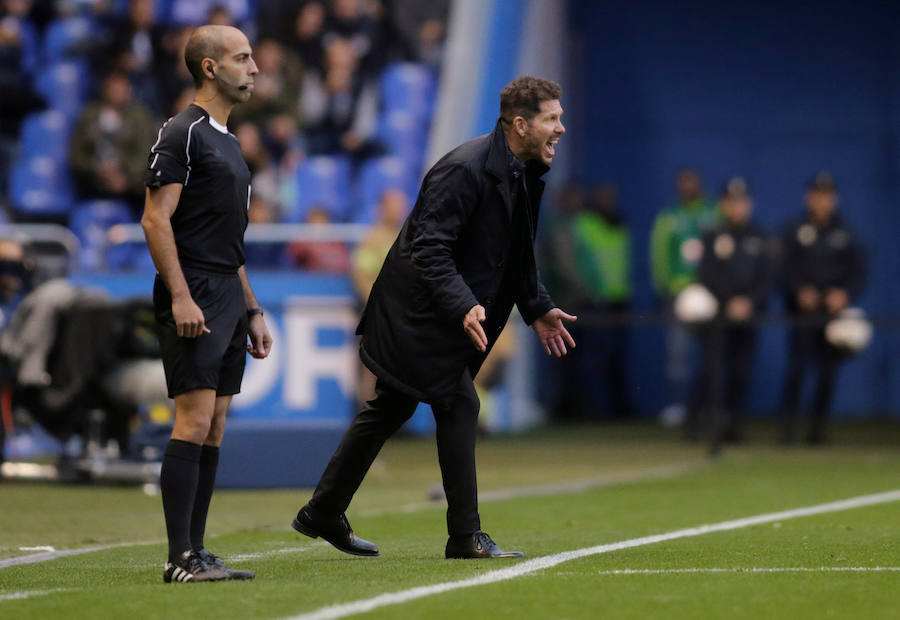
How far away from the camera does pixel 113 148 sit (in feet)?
55.7

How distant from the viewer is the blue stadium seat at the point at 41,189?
1727 cm

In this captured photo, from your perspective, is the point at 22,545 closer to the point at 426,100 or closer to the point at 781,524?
the point at 781,524

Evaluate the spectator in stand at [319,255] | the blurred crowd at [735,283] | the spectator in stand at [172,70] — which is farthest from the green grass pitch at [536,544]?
the spectator in stand at [172,70]

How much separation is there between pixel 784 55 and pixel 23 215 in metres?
9.25

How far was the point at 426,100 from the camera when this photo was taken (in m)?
17.4

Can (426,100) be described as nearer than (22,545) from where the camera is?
No

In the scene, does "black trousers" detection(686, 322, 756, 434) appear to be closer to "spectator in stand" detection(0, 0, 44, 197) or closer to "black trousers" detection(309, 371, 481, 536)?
"spectator in stand" detection(0, 0, 44, 197)

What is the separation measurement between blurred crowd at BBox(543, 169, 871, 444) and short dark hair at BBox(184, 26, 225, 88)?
740 centimetres

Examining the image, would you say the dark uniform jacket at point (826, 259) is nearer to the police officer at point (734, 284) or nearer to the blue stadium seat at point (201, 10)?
the police officer at point (734, 284)

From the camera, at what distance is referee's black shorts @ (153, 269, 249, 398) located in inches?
242

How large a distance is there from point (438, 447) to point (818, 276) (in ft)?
30.2

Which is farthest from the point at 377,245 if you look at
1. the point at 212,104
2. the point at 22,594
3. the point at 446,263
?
the point at 22,594

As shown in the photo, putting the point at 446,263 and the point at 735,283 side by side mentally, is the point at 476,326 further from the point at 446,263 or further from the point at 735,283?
the point at 735,283

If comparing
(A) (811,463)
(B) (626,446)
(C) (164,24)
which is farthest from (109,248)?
(A) (811,463)
